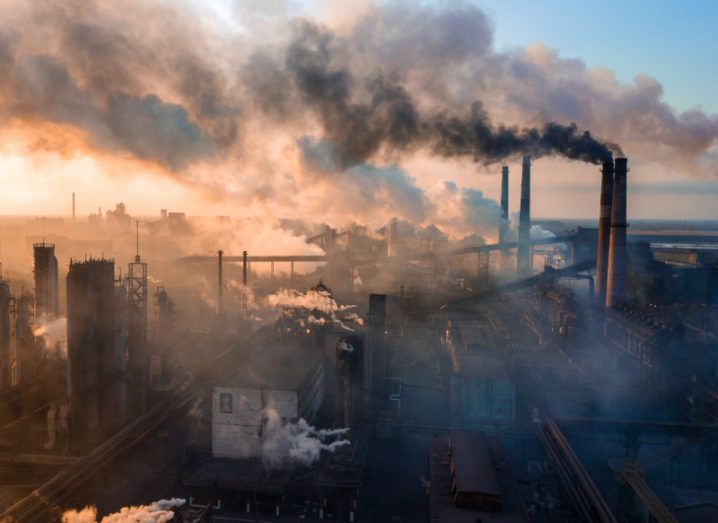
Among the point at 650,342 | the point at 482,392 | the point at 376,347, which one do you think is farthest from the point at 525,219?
the point at 482,392

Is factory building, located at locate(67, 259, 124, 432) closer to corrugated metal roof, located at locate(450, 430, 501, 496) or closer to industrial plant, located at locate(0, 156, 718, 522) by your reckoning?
industrial plant, located at locate(0, 156, 718, 522)

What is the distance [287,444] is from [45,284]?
18930 mm

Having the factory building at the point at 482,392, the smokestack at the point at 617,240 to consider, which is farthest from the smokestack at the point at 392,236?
the factory building at the point at 482,392

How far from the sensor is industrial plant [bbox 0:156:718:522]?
17.3m

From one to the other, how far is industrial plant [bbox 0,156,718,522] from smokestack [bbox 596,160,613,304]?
0.14 metres

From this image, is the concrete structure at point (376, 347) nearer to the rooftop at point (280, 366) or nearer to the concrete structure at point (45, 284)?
the rooftop at point (280, 366)

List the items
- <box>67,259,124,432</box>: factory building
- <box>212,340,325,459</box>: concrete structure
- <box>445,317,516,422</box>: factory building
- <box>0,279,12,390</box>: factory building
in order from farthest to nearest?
1. <box>0,279,12,390</box>: factory building
2. <box>445,317,516,422</box>: factory building
3. <box>67,259,124,432</box>: factory building
4. <box>212,340,325,459</box>: concrete structure

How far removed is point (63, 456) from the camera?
64.6 ft

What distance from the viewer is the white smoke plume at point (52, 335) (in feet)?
96.7

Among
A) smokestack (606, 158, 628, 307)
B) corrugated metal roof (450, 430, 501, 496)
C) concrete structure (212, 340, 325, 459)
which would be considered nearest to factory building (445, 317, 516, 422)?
corrugated metal roof (450, 430, 501, 496)

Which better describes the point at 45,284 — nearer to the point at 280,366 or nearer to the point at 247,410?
the point at 280,366

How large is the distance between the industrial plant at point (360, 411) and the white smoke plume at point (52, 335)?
0.24 feet

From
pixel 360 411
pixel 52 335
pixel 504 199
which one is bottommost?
pixel 360 411

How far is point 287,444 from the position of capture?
19750 mm
